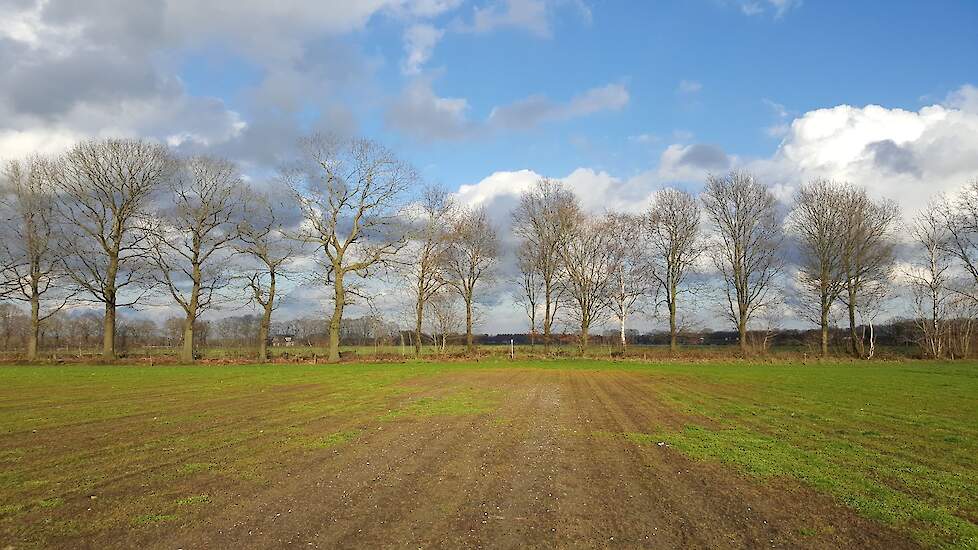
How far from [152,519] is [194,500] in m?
0.74

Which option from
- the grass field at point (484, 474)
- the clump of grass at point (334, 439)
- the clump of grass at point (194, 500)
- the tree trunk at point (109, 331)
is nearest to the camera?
the grass field at point (484, 474)

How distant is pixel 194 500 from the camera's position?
688 centimetres

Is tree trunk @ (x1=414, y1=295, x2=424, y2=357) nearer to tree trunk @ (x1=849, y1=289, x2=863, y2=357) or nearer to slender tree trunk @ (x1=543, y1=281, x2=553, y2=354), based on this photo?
slender tree trunk @ (x1=543, y1=281, x2=553, y2=354)

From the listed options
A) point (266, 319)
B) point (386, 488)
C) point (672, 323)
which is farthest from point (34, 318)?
point (672, 323)

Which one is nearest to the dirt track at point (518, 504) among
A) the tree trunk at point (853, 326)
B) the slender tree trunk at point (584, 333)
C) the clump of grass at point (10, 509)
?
→ the clump of grass at point (10, 509)

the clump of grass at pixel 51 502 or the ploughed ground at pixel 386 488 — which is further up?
the clump of grass at pixel 51 502

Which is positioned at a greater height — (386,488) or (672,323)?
(672,323)

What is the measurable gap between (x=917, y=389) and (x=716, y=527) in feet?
70.6

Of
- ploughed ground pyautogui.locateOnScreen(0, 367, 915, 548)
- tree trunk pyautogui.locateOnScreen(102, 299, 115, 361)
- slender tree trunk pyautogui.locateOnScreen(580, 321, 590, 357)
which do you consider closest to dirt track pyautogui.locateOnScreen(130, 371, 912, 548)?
ploughed ground pyautogui.locateOnScreen(0, 367, 915, 548)

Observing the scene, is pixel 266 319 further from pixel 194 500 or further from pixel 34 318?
pixel 194 500

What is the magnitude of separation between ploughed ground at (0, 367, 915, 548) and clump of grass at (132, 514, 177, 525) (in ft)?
0.15

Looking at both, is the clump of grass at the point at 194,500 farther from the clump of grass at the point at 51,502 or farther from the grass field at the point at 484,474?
the clump of grass at the point at 51,502

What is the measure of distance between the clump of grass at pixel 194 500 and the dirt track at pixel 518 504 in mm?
373

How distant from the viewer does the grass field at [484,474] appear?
19.6ft
